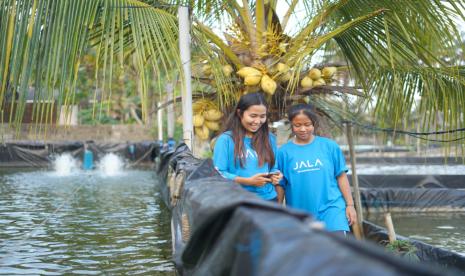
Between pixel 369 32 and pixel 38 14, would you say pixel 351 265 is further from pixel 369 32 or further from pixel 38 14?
pixel 369 32

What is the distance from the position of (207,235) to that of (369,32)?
4473 millimetres

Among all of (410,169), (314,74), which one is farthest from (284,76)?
(410,169)

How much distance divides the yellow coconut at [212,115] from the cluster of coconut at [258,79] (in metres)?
0.53

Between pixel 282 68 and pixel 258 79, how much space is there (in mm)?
269

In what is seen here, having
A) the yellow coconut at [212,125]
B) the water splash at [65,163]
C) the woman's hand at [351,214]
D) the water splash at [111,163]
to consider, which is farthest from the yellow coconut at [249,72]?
the water splash at [65,163]

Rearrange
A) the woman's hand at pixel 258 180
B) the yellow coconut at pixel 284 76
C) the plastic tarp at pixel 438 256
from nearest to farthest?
the woman's hand at pixel 258 180 < the plastic tarp at pixel 438 256 < the yellow coconut at pixel 284 76

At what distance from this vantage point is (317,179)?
177 inches

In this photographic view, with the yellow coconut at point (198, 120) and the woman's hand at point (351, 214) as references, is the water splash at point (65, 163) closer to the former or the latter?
the yellow coconut at point (198, 120)

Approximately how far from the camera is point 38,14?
15.3 ft

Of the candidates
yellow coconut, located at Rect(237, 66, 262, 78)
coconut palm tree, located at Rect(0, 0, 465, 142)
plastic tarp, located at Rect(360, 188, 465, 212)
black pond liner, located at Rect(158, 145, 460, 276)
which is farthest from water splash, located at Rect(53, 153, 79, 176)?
black pond liner, located at Rect(158, 145, 460, 276)

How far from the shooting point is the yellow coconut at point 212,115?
6.75 meters

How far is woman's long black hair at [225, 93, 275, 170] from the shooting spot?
14.7 ft

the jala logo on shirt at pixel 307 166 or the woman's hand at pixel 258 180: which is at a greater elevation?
the jala logo on shirt at pixel 307 166

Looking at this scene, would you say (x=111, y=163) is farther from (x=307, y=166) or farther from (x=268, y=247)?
(x=268, y=247)
